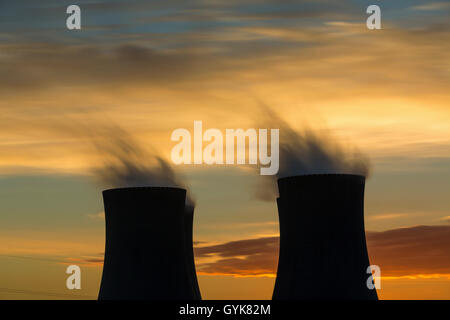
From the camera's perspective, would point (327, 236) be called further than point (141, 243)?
No

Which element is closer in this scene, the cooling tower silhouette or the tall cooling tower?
the tall cooling tower

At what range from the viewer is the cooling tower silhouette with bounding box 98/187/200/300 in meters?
18.0

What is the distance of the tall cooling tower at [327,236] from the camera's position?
16281mm

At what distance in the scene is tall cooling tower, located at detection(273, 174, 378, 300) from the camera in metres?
16.3

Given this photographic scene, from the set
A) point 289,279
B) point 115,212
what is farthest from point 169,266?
point 289,279

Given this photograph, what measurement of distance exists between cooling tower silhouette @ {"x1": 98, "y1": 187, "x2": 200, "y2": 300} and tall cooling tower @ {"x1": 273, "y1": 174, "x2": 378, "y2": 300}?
3623 mm

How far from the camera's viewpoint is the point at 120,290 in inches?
722

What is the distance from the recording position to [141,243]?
1833 centimetres

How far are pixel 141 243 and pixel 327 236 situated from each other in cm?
513

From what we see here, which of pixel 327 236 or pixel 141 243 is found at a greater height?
pixel 141 243

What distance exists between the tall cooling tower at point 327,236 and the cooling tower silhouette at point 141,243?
11.9ft

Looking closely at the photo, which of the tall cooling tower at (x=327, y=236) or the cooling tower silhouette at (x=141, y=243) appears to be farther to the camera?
the cooling tower silhouette at (x=141, y=243)

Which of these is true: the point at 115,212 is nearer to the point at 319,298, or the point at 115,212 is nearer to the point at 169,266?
the point at 169,266
